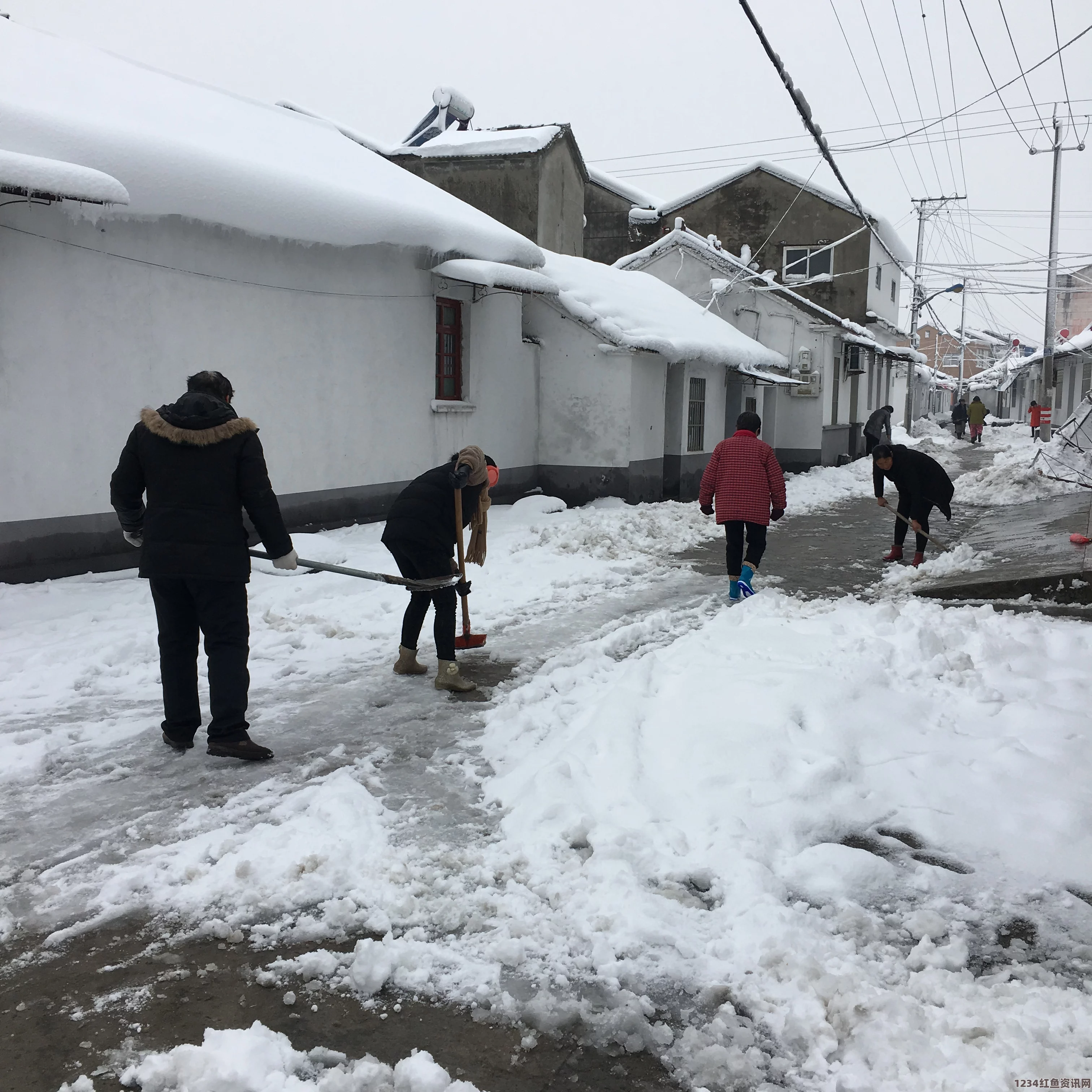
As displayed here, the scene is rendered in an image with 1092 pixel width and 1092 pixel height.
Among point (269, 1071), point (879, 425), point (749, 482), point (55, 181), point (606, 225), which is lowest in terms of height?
point (269, 1071)

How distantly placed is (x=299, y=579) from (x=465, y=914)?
5.72 metres

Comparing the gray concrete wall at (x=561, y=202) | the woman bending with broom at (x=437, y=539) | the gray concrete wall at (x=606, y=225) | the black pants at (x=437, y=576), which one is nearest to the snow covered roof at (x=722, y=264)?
the gray concrete wall at (x=561, y=202)

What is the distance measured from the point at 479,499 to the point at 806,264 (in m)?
25.2

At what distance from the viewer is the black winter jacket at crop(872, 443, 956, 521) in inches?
375

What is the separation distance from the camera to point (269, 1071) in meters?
2.39

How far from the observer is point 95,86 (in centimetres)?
912

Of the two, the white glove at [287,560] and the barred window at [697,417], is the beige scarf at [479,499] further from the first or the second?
the barred window at [697,417]

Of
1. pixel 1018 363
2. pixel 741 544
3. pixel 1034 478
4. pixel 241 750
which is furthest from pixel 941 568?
pixel 1018 363

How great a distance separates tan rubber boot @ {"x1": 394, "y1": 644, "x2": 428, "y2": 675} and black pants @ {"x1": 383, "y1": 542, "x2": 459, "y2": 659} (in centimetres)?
26

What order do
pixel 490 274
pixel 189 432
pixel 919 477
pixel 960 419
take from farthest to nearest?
1. pixel 960 419
2. pixel 490 274
3. pixel 919 477
4. pixel 189 432

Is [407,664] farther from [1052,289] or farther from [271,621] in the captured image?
[1052,289]

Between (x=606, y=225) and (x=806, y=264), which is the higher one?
(x=606, y=225)

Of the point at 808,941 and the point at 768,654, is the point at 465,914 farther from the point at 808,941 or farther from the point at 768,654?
the point at 768,654

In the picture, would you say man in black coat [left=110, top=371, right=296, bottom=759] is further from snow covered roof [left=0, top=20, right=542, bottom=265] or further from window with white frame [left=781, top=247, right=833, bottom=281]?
window with white frame [left=781, top=247, right=833, bottom=281]
